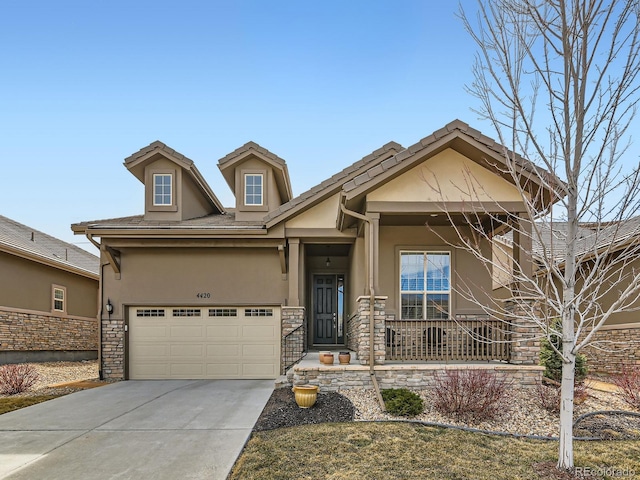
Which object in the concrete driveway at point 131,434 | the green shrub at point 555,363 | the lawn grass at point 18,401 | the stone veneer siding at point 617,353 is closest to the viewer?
the concrete driveway at point 131,434

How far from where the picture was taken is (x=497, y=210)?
8.98 metres

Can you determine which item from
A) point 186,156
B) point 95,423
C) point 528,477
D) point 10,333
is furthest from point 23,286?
point 528,477

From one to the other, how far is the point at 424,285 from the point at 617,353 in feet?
18.6

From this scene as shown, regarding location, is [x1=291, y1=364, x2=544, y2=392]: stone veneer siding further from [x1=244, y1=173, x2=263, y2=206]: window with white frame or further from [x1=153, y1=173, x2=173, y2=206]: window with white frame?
[x1=153, y1=173, x2=173, y2=206]: window with white frame

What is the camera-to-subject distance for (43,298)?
51.4 ft

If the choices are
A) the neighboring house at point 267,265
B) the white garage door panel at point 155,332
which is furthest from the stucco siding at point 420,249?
the white garage door panel at point 155,332

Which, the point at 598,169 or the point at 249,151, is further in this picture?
the point at 249,151

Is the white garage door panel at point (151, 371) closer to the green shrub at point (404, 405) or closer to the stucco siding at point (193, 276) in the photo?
the stucco siding at point (193, 276)

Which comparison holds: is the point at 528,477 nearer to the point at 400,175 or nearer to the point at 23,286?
the point at 400,175

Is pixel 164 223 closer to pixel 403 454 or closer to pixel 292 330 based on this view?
pixel 292 330

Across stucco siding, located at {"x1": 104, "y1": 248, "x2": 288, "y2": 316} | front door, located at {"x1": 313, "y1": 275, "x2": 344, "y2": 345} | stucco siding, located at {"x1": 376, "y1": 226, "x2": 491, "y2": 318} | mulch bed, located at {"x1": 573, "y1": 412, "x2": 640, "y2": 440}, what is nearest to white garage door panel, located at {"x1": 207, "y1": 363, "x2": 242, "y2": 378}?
stucco siding, located at {"x1": 104, "y1": 248, "x2": 288, "y2": 316}

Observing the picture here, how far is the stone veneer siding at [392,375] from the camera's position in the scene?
27.2 ft

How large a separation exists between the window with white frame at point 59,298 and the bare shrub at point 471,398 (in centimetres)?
1454

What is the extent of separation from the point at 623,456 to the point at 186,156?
1166 cm
